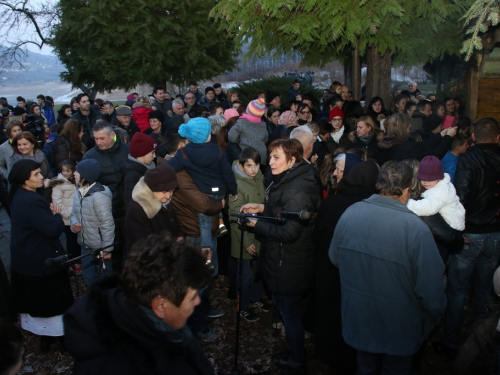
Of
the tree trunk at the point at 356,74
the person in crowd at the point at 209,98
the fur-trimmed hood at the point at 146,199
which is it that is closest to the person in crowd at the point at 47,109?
the person in crowd at the point at 209,98

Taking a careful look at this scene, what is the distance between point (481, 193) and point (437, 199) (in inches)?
31.7

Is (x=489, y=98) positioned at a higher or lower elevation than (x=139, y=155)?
higher

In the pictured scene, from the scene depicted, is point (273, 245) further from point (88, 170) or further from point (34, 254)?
point (34, 254)

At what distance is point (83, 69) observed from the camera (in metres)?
18.2

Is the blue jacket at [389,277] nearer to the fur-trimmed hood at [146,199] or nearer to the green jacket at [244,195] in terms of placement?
the fur-trimmed hood at [146,199]

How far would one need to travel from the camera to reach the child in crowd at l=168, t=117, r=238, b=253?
195 inches

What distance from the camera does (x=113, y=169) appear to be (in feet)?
18.6

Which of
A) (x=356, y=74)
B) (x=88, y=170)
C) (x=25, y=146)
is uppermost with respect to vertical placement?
(x=356, y=74)

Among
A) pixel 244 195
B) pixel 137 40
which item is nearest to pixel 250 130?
pixel 244 195

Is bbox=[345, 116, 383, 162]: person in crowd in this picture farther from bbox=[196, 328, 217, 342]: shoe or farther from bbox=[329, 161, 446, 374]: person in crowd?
bbox=[329, 161, 446, 374]: person in crowd

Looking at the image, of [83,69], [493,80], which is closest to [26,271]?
[493,80]

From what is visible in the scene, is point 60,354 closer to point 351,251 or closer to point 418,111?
point 351,251

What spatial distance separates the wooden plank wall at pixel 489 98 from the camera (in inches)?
334

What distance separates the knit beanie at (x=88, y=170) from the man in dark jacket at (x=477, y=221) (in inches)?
146
